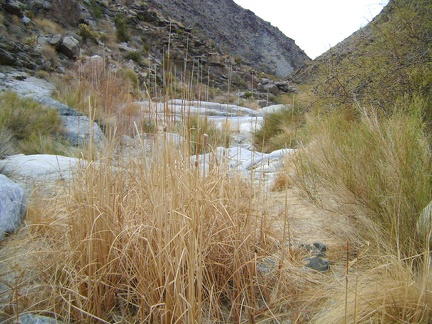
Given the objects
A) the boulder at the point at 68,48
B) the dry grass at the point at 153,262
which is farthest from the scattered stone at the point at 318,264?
the boulder at the point at 68,48

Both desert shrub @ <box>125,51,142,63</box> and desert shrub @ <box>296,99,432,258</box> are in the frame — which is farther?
desert shrub @ <box>125,51,142,63</box>

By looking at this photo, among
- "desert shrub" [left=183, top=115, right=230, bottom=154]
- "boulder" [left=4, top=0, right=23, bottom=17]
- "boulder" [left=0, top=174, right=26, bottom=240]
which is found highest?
"boulder" [left=4, top=0, right=23, bottom=17]

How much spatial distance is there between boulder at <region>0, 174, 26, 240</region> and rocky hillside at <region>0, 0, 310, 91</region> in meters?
0.97

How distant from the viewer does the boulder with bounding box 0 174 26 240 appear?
5.82 feet

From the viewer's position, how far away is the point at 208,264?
55.4 inches

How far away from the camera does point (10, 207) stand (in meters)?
1.85

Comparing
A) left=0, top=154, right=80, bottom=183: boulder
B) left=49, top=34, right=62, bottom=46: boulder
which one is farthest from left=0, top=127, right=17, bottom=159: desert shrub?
left=49, top=34, right=62, bottom=46: boulder

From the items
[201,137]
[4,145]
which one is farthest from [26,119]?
[201,137]

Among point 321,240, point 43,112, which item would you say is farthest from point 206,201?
point 43,112

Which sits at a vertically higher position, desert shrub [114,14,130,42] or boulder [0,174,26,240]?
desert shrub [114,14,130,42]

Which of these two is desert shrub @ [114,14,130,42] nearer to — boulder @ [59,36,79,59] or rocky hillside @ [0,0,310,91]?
rocky hillside @ [0,0,310,91]

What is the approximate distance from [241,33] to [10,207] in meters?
35.2

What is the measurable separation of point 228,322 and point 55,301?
0.67 metres

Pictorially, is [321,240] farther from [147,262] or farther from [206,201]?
[147,262]
